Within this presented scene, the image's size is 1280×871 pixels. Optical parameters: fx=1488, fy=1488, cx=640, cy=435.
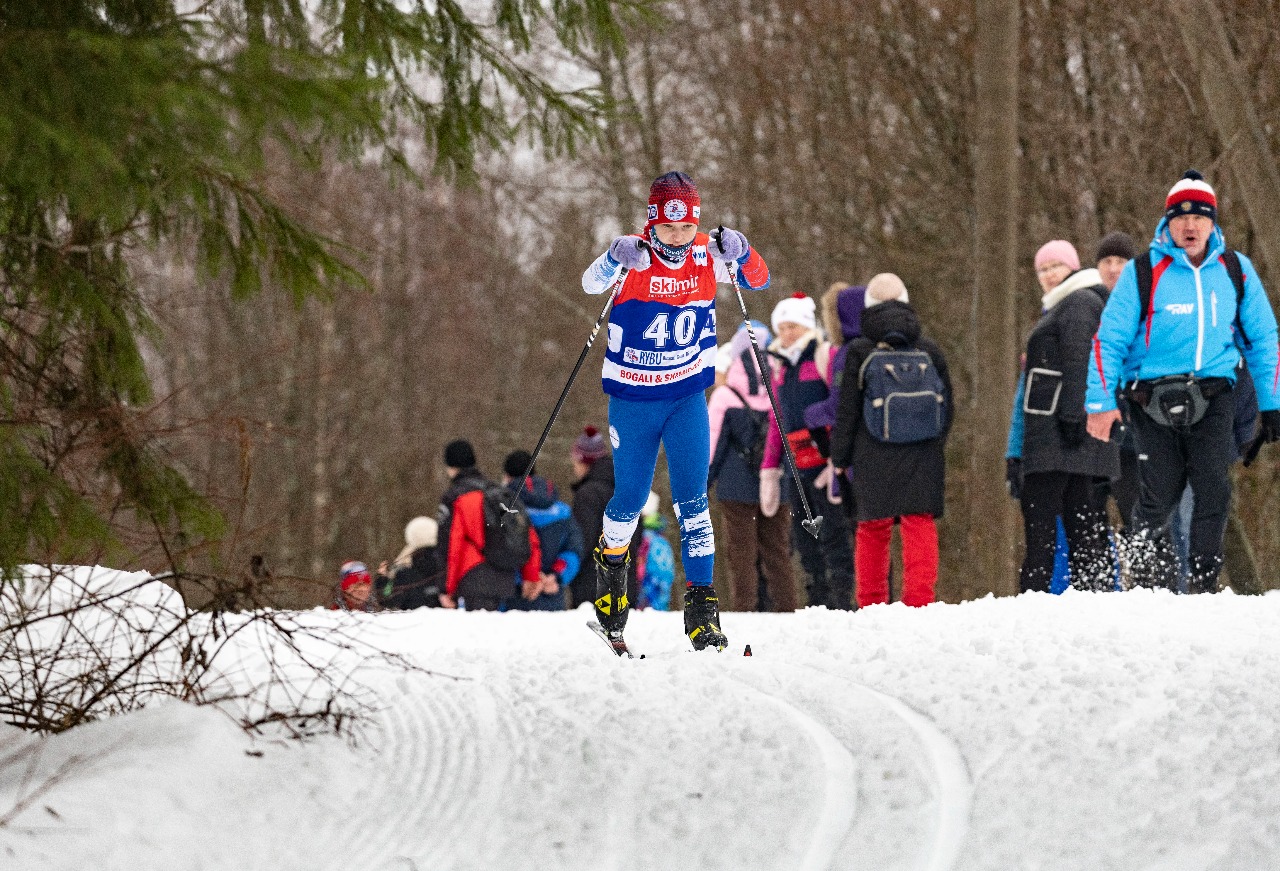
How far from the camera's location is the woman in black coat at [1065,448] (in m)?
9.17

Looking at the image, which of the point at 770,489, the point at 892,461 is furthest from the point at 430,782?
the point at 770,489

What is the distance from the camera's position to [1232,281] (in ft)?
27.6

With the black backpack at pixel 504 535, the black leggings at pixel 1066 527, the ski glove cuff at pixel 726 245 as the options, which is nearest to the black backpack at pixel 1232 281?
the black leggings at pixel 1066 527

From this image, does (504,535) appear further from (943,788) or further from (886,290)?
(943,788)

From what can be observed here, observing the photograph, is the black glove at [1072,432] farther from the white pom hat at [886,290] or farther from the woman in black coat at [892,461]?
the white pom hat at [886,290]

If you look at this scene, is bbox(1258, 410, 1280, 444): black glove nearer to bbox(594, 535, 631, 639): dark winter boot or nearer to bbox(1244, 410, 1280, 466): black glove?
bbox(1244, 410, 1280, 466): black glove

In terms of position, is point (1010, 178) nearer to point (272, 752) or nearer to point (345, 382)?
point (272, 752)

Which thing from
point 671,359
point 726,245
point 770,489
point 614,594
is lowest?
point 614,594

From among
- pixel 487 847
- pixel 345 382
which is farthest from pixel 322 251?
pixel 345 382

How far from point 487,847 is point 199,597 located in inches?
65.7

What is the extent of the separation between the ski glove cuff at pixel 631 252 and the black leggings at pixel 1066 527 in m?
3.43

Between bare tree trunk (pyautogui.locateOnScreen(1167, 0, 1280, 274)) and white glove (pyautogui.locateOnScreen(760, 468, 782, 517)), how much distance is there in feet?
14.2

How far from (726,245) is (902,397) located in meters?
2.38

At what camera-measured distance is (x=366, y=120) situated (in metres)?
4.03
